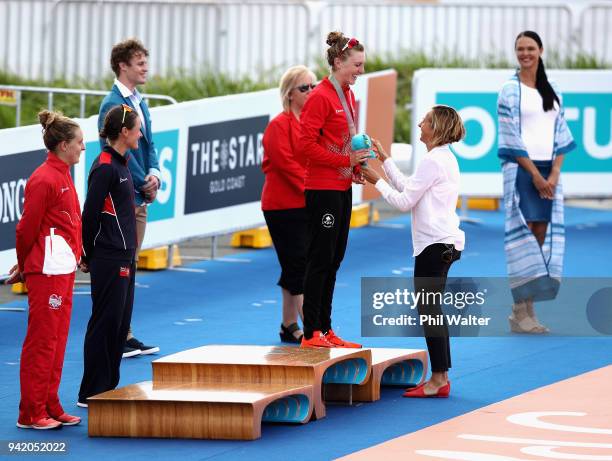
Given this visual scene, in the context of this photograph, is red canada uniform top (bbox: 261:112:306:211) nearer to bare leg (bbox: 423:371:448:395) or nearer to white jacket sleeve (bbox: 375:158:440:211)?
white jacket sleeve (bbox: 375:158:440:211)

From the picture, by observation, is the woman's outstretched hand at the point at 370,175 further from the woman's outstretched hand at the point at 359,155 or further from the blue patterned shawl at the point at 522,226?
the blue patterned shawl at the point at 522,226

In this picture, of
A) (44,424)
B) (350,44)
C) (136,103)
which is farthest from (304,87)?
(44,424)

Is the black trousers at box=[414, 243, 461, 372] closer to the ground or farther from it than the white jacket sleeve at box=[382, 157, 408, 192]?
closer to the ground

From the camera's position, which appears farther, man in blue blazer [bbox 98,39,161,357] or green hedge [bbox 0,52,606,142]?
green hedge [bbox 0,52,606,142]

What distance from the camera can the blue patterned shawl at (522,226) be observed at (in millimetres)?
11141

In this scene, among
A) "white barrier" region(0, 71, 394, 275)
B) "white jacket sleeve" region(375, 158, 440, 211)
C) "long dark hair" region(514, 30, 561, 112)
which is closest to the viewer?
"white jacket sleeve" region(375, 158, 440, 211)

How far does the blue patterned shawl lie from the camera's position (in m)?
11.1

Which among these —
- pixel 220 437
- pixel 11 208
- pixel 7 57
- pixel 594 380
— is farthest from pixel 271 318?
pixel 7 57

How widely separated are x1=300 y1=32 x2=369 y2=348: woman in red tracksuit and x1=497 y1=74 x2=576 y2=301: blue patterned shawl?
2150mm

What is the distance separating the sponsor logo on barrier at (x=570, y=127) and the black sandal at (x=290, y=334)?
6685 millimetres

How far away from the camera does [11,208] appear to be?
38.1 feet

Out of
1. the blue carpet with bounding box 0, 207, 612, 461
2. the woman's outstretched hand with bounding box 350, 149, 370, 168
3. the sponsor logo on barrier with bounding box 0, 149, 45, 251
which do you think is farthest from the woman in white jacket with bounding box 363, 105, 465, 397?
the sponsor logo on barrier with bounding box 0, 149, 45, 251

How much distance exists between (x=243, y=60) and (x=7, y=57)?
153 inches

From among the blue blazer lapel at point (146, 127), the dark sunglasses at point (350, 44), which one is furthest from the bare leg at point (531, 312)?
the blue blazer lapel at point (146, 127)
